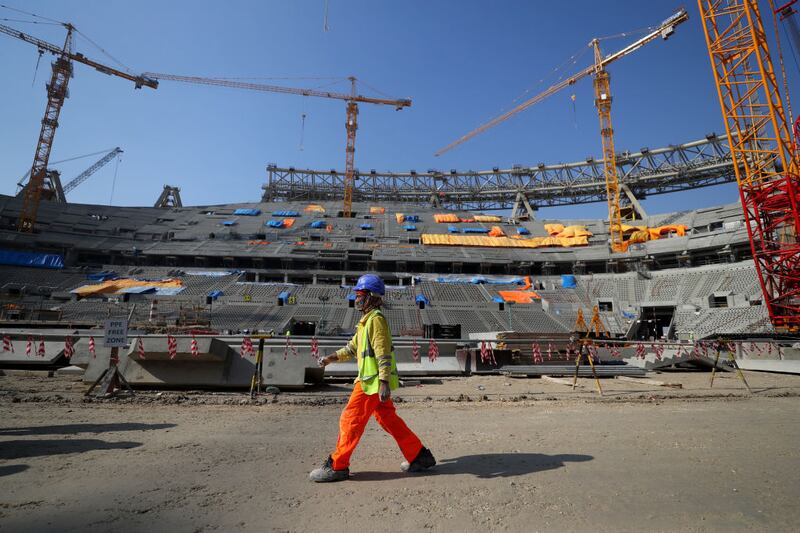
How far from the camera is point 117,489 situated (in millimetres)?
2820

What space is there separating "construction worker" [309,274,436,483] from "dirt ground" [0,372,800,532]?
169 millimetres

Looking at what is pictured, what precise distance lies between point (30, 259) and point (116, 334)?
47548 millimetres

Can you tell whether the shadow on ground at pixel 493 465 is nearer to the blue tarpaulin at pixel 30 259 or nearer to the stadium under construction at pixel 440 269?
the stadium under construction at pixel 440 269

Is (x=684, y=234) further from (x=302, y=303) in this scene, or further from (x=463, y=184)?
(x=302, y=303)

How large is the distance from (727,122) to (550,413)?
3138cm

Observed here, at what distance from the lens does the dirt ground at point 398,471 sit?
2371mm

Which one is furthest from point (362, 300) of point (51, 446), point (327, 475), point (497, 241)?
point (497, 241)

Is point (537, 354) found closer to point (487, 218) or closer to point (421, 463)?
point (421, 463)

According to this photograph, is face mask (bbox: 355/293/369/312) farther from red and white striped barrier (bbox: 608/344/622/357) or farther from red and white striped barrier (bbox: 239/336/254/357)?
red and white striped barrier (bbox: 608/344/622/357)

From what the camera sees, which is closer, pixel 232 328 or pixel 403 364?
pixel 403 364

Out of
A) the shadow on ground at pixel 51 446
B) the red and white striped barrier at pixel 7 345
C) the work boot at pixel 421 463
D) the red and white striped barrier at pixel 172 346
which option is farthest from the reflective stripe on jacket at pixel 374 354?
the red and white striped barrier at pixel 7 345

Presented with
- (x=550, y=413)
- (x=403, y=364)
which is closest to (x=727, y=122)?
(x=403, y=364)

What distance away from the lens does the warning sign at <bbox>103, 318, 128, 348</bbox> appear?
7.27m

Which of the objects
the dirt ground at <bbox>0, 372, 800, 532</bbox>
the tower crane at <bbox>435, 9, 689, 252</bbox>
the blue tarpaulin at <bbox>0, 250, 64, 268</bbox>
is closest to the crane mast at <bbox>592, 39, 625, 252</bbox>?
the tower crane at <bbox>435, 9, 689, 252</bbox>
